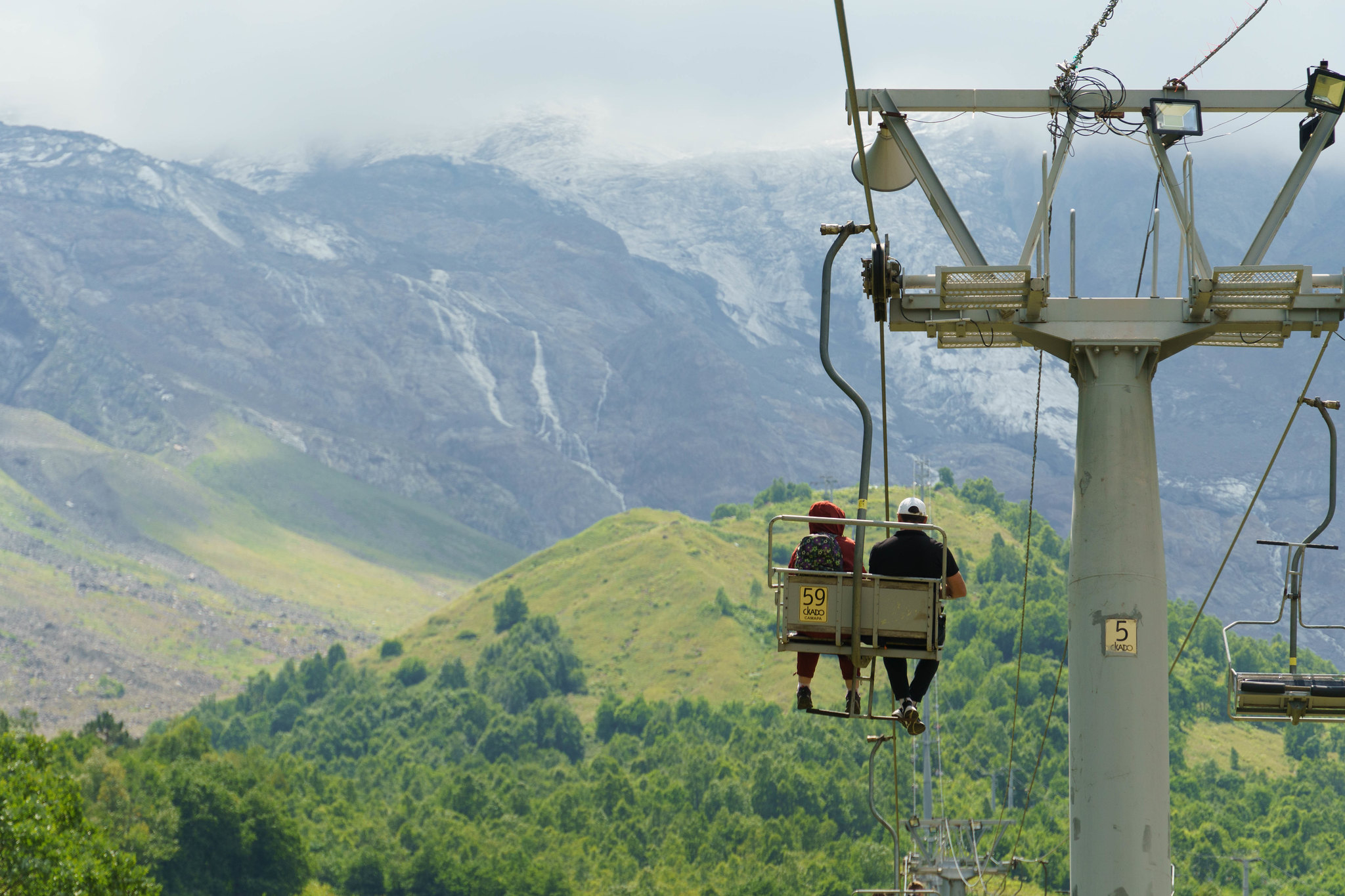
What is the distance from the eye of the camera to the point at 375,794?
172 metres

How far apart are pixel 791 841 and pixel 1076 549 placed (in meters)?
134

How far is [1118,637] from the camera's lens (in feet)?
44.7

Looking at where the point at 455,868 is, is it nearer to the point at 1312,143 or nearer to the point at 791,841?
the point at 791,841

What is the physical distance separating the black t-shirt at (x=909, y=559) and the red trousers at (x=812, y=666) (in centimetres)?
78

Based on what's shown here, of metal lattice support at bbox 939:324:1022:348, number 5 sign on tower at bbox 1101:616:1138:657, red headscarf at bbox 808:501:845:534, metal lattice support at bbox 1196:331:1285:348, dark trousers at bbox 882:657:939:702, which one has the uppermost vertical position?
metal lattice support at bbox 1196:331:1285:348

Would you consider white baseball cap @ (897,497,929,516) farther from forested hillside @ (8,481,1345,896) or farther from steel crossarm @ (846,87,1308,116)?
forested hillside @ (8,481,1345,896)

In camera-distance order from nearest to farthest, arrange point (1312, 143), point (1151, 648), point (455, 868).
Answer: point (1151, 648)
point (1312, 143)
point (455, 868)

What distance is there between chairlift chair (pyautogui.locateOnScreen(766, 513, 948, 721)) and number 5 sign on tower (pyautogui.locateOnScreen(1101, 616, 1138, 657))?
1416 mm

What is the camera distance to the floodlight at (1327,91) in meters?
14.6

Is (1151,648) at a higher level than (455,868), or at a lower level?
higher

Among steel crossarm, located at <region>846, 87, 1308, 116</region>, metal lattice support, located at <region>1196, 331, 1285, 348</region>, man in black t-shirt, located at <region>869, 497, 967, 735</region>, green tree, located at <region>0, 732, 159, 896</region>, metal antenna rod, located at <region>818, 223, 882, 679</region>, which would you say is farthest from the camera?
green tree, located at <region>0, 732, 159, 896</region>

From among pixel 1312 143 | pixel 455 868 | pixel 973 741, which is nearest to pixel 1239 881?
pixel 973 741

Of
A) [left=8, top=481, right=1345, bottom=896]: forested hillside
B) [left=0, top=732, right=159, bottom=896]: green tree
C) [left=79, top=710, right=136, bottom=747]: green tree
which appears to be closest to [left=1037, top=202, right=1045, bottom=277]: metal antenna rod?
[left=0, top=732, right=159, bottom=896]: green tree

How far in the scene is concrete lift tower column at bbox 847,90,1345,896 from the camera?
1337 centimetres
